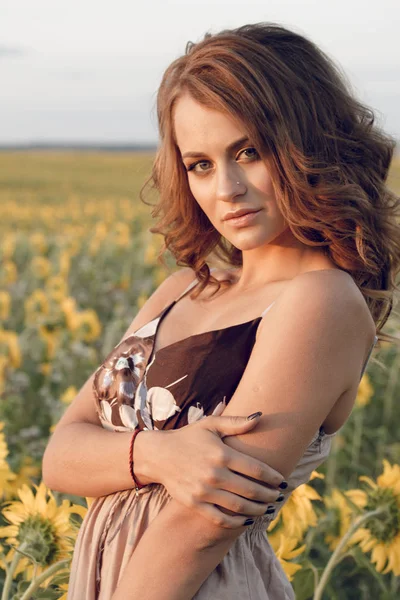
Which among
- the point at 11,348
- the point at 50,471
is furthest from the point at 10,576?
the point at 11,348

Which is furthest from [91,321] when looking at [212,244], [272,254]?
[272,254]

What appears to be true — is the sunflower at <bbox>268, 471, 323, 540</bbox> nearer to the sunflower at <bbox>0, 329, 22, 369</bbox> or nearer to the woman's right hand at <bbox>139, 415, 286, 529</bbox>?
the woman's right hand at <bbox>139, 415, 286, 529</bbox>

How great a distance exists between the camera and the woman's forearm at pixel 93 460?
1554 millimetres

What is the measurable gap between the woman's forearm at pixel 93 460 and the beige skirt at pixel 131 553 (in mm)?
37

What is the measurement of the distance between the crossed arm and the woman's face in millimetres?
215

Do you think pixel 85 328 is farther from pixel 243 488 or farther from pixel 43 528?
pixel 243 488

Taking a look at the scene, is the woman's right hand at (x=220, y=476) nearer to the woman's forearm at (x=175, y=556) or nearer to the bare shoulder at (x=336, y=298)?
the woman's forearm at (x=175, y=556)

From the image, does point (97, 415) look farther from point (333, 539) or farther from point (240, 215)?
point (333, 539)

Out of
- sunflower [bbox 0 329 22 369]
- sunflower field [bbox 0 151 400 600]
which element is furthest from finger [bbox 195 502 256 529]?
sunflower [bbox 0 329 22 369]

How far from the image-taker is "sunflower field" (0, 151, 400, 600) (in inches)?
76.0

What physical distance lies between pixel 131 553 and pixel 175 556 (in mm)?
174

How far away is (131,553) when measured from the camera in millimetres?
1563

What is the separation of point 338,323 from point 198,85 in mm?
506

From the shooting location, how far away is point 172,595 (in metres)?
1.42
